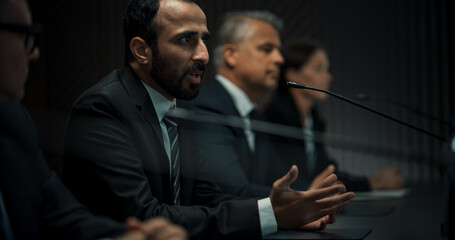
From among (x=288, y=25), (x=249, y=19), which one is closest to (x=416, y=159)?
(x=288, y=25)

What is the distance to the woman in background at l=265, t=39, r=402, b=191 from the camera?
6.40 ft

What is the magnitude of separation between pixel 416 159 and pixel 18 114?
109 inches

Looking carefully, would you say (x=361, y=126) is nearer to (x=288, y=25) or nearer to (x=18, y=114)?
(x=288, y=25)

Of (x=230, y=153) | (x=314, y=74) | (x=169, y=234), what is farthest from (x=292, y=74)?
(x=169, y=234)

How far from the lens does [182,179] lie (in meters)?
1.11

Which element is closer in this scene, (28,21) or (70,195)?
(28,21)

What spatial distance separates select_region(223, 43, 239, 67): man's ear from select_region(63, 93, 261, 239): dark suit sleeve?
0.80 meters

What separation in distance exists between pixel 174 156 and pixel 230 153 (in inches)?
15.0

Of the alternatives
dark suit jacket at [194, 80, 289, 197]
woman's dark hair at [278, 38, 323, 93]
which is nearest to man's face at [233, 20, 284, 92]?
dark suit jacket at [194, 80, 289, 197]

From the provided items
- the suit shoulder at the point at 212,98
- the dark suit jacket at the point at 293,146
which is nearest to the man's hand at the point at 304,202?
the suit shoulder at the point at 212,98

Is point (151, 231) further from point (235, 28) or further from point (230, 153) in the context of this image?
point (235, 28)

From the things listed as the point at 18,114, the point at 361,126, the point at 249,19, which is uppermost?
the point at 249,19

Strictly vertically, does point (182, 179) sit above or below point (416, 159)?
above

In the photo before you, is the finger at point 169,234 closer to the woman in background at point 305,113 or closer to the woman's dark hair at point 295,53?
the woman in background at point 305,113
